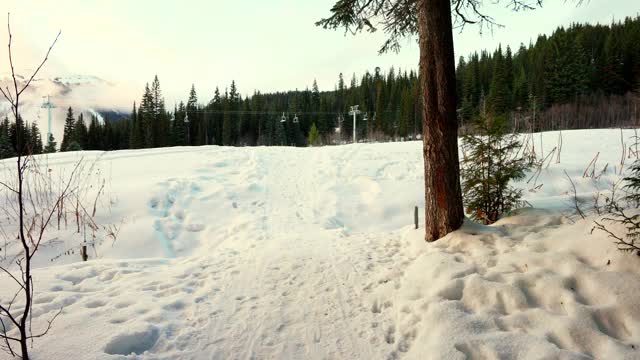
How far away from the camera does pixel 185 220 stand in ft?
24.3

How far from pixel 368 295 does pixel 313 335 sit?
3.11ft

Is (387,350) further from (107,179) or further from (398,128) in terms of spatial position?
(398,128)

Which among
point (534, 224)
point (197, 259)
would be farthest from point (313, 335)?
point (534, 224)

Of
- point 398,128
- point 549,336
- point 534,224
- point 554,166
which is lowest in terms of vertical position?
point 549,336

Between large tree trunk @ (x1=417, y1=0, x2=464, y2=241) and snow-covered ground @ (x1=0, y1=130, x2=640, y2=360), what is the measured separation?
1.19 feet

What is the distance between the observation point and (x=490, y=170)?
15.7 ft

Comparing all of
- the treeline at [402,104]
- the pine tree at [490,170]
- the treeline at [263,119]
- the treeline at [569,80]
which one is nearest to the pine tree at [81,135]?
the treeline at [402,104]

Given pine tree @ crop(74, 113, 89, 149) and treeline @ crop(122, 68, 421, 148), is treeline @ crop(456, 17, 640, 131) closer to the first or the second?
treeline @ crop(122, 68, 421, 148)

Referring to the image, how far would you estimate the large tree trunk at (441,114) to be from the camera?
14.9 feet

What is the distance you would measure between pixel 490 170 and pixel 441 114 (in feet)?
3.65

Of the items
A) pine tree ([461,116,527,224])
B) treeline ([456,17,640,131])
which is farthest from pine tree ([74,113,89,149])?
pine tree ([461,116,527,224])

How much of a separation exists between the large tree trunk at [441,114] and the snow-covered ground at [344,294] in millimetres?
363

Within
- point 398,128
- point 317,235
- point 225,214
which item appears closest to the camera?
point 317,235

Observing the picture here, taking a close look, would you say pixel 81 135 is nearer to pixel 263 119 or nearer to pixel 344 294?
pixel 263 119
